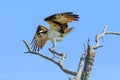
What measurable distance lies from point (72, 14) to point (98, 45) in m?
2.23

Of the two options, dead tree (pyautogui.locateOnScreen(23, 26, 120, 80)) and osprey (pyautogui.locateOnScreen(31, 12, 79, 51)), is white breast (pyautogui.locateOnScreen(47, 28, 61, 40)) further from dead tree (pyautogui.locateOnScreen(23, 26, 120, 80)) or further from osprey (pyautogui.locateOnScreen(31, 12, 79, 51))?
dead tree (pyautogui.locateOnScreen(23, 26, 120, 80))

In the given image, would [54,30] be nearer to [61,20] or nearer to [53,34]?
[53,34]

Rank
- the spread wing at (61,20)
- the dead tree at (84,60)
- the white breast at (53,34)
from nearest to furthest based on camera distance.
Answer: the dead tree at (84,60) → the spread wing at (61,20) → the white breast at (53,34)

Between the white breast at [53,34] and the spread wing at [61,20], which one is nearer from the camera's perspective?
the spread wing at [61,20]

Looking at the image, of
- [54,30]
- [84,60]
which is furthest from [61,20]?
[84,60]

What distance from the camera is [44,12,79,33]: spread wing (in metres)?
9.45

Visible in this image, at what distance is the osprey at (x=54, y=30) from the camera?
381 inches

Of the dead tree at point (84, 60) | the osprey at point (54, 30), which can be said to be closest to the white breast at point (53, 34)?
the osprey at point (54, 30)

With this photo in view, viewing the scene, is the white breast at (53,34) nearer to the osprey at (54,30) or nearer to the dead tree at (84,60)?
the osprey at (54,30)

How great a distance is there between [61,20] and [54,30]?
2.20 ft

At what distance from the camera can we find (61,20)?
9883 millimetres

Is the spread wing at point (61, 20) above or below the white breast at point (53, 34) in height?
above

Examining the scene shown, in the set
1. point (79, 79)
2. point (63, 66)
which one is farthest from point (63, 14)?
point (79, 79)

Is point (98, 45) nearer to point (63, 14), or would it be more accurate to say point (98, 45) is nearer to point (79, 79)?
point (79, 79)
